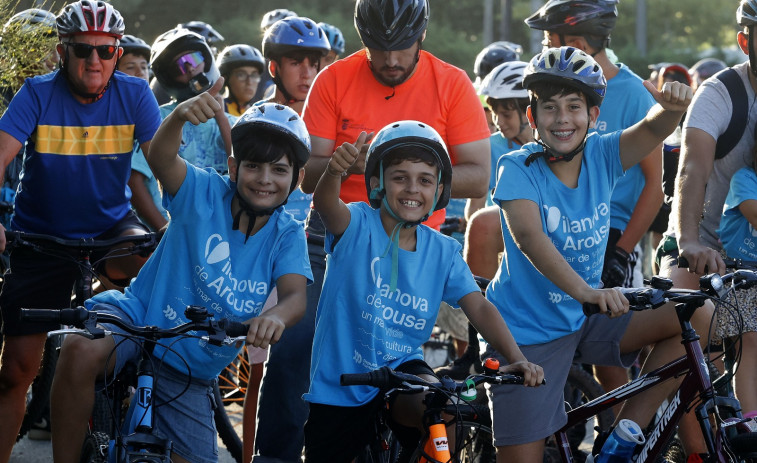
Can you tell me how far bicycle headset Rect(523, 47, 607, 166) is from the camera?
5.57 meters

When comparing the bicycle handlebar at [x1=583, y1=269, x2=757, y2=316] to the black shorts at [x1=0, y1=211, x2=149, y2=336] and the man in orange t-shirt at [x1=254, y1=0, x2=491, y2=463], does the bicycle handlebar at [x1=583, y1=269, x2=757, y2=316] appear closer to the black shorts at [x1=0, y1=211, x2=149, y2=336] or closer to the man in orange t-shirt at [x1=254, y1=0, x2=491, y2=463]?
the man in orange t-shirt at [x1=254, y1=0, x2=491, y2=463]

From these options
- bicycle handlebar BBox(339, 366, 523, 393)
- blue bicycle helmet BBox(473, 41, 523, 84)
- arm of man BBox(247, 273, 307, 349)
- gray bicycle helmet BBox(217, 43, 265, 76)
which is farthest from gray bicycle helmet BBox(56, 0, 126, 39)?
blue bicycle helmet BBox(473, 41, 523, 84)

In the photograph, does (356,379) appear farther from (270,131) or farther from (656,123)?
(656,123)

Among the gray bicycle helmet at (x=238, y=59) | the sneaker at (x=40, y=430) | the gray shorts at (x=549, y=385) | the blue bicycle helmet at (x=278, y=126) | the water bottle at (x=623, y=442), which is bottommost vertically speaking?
the sneaker at (x=40, y=430)

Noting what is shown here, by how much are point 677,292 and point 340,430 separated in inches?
62.6

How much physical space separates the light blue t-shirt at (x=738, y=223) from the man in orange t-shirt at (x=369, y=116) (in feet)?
4.30

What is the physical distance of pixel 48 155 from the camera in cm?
653

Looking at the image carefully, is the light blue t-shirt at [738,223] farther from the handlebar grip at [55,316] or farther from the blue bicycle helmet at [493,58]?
the blue bicycle helmet at [493,58]

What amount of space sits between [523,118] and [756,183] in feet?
9.39

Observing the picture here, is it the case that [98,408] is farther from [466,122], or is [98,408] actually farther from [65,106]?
[466,122]

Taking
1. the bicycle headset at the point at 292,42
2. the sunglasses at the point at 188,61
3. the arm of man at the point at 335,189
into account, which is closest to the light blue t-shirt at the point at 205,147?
the sunglasses at the point at 188,61

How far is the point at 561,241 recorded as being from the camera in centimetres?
550

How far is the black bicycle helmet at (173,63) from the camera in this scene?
8547 mm

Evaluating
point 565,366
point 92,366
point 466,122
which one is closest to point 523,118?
point 466,122
